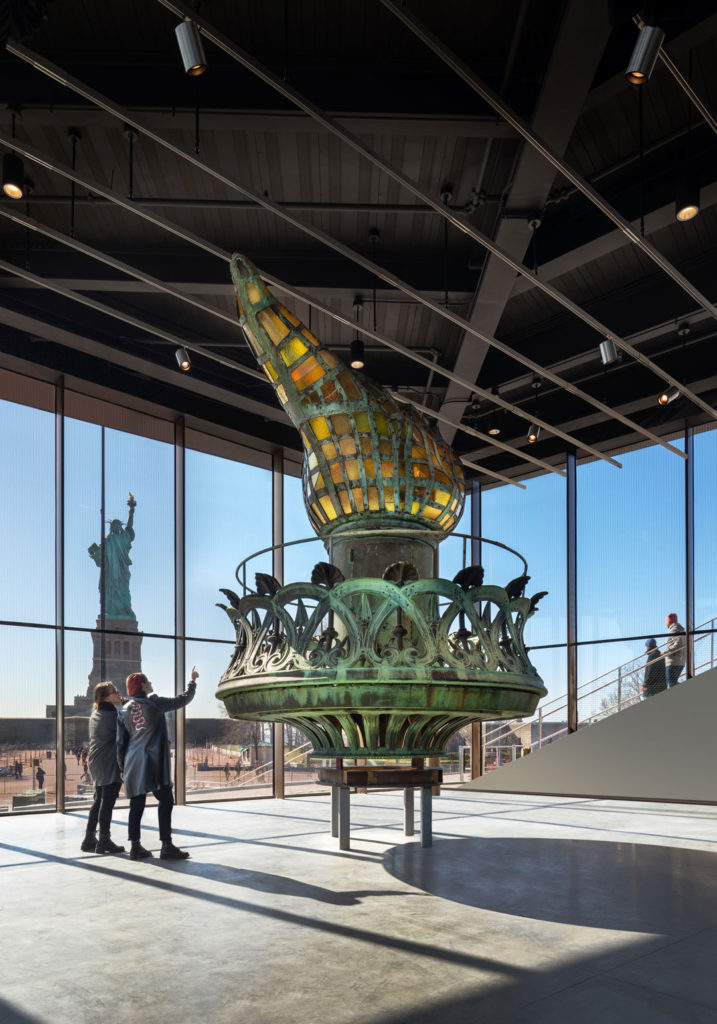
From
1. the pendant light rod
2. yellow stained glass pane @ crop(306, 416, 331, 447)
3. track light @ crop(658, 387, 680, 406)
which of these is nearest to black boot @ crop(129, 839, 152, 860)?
yellow stained glass pane @ crop(306, 416, 331, 447)

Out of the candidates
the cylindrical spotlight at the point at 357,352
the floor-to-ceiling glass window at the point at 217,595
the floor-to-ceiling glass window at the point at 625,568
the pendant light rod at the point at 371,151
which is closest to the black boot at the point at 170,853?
the pendant light rod at the point at 371,151

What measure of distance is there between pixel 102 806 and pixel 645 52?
9.38 meters

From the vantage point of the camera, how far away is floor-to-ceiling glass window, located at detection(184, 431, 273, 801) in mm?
19688

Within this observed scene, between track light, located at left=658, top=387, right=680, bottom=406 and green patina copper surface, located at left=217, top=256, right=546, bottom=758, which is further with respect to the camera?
track light, located at left=658, top=387, right=680, bottom=406

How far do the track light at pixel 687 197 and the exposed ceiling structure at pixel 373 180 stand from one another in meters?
0.33

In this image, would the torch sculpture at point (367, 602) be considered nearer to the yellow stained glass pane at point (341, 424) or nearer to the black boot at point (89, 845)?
the yellow stained glass pane at point (341, 424)

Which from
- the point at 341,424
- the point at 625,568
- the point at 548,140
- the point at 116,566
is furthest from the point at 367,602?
the point at 625,568

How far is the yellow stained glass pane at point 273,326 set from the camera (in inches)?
264

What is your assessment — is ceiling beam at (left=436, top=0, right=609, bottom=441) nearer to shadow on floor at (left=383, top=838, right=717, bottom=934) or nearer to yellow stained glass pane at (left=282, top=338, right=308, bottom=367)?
yellow stained glass pane at (left=282, top=338, right=308, bottom=367)

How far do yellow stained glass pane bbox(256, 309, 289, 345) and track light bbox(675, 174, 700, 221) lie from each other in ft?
20.2

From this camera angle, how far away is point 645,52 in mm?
7500

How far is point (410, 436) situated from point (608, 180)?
7.56m

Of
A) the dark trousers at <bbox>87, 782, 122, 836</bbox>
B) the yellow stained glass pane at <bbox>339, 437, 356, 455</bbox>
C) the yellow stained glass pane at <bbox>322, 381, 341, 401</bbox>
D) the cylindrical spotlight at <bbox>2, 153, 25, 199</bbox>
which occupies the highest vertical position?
the cylindrical spotlight at <bbox>2, 153, 25, 199</bbox>

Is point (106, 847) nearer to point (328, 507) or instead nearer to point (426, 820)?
point (426, 820)
